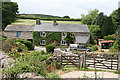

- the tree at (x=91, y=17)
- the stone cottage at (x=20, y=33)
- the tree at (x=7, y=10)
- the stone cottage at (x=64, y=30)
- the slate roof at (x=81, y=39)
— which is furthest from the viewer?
the tree at (x=91, y=17)

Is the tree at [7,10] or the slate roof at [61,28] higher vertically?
the tree at [7,10]

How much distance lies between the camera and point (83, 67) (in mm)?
10133

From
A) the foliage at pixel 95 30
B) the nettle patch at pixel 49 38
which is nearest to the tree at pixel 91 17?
the foliage at pixel 95 30

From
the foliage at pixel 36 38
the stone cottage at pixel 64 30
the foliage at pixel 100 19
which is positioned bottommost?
the foliage at pixel 36 38

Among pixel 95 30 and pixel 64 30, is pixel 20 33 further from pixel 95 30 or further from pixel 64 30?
pixel 95 30

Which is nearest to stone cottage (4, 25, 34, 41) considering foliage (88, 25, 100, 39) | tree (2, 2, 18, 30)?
tree (2, 2, 18, 30)

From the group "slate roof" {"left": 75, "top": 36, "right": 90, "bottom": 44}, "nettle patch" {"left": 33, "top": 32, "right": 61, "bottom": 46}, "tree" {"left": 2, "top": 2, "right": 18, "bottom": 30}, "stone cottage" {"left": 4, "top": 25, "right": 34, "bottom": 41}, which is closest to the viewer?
"slate roof" {"left": 75, "top": 36, "right": 90, "bottom": 44}

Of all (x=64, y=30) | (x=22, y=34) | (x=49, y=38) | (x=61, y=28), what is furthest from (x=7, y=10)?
(x=64, y=30)

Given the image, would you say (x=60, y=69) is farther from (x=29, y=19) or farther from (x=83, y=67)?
(x=29, y=19)

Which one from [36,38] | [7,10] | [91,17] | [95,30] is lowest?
[36,38]

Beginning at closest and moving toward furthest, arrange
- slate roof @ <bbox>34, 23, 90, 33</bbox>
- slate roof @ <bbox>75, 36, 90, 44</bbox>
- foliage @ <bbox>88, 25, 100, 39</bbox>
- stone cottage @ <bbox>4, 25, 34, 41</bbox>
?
1. slate roof @ <bbox>75, 36, 90, 44</bbox>
2. slate roof @ <bbox>34, 23, 90, 33</bbox>
3. stone cottage @ <bbox>4, 25, 34, 41</bbox>
4. foliage @ <bbox>88, 25, 100, 39</bbox>

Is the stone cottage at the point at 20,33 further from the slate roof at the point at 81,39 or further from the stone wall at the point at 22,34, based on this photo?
the slate roof at the point at 81,39

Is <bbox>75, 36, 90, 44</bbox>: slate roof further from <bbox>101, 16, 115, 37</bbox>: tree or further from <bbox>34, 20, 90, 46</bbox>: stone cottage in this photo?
<bbox>101, 16, 115, 37</bbox>: tree

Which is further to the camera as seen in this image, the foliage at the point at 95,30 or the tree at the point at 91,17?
the tree at the point at 91,17
